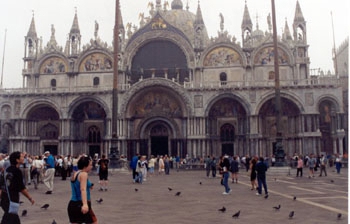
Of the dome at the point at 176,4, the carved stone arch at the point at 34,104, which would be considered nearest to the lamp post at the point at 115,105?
the carved stone arch at the point at 34,104

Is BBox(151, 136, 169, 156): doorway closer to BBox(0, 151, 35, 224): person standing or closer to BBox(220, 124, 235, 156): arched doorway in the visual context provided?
BBox(220, 124, 235, 156): arched doorway

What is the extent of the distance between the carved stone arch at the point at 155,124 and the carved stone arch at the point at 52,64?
37.5 feet

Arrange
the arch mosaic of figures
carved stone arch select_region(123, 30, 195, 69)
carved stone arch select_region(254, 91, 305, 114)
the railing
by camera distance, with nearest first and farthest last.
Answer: carved stone arch select_region(254, 91, 305, 114), the railing, the arch mosaic of figures, carved stone arch select_region(123, 30, 195, 69)

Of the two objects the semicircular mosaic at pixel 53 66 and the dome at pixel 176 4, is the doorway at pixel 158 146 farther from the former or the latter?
the dome at pixel 176 4

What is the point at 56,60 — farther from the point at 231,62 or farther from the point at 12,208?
the point at 12,208

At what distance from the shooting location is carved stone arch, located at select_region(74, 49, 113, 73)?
43.3m

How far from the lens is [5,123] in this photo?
43.7 m

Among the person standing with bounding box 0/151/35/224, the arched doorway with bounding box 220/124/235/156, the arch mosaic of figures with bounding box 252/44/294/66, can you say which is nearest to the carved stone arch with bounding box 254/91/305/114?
the arched doorway with bounding box 220/124/235/156

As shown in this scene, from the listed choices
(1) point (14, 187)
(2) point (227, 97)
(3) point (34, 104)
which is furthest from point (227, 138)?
(1) point (14, 187)

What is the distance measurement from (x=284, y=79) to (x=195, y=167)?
13.8m

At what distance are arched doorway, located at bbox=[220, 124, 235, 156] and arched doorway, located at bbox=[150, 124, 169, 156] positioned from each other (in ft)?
19.6


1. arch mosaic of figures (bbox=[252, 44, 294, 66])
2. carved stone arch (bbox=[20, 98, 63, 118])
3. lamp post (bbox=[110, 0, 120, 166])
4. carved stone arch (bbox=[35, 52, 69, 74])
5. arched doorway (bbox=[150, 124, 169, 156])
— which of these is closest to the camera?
lamp post (bbox=[110, 0, 120, 166])

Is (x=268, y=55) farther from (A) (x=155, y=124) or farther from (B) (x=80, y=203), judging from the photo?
(B) (x=80, y=203)

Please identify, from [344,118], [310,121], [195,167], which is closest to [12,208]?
[195,167]
